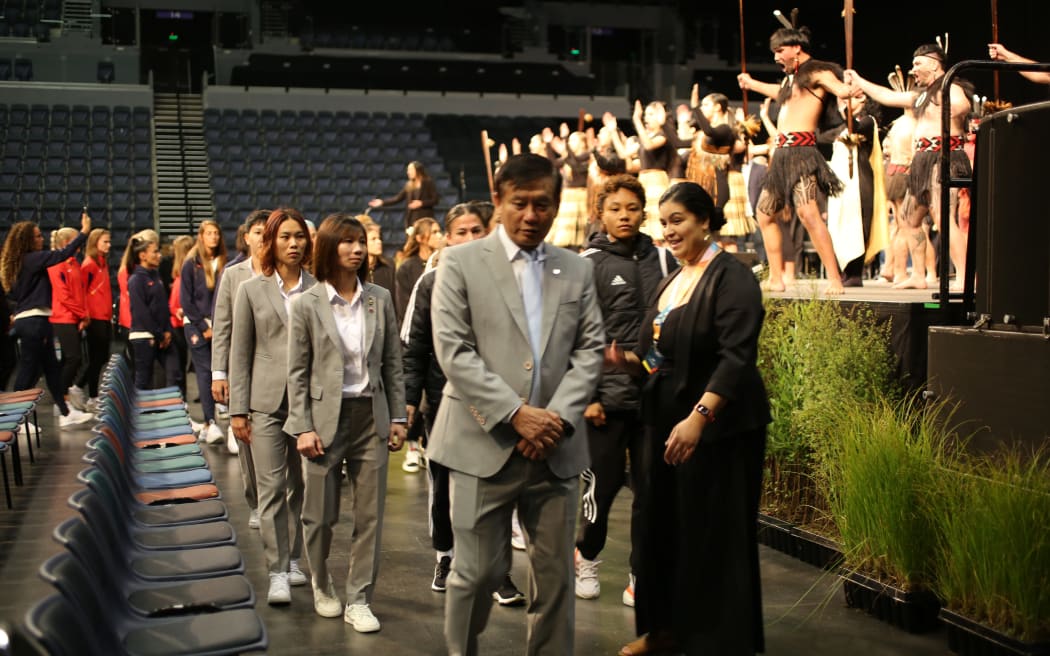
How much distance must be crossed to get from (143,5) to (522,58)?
27.2 ft

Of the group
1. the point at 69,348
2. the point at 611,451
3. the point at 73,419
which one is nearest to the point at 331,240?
the point at 611,451

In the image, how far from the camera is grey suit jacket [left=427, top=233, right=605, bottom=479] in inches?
111

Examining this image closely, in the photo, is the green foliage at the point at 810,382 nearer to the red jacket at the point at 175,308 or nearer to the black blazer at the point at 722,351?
the black blazer at the point at 722,351

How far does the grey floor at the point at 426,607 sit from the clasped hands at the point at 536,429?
129cm

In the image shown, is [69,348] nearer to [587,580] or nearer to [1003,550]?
[587,580]

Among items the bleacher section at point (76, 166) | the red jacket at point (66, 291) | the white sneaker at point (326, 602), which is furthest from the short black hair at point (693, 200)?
the bleacher section at point (76, 166)

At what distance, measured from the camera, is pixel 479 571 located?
9.37 feet

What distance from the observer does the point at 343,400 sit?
13.1 ft

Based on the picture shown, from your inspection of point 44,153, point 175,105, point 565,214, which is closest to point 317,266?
point 565,214

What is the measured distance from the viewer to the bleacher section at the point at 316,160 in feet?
61.2

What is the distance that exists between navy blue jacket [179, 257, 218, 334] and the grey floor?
72.6 inches

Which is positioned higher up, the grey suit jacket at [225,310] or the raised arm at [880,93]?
the raised arm at [880,93]

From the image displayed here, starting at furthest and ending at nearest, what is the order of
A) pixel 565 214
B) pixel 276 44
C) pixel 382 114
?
pixel 276 44
pixel 382 114
pixel 565 214

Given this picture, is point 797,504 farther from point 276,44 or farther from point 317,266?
point 276,44
